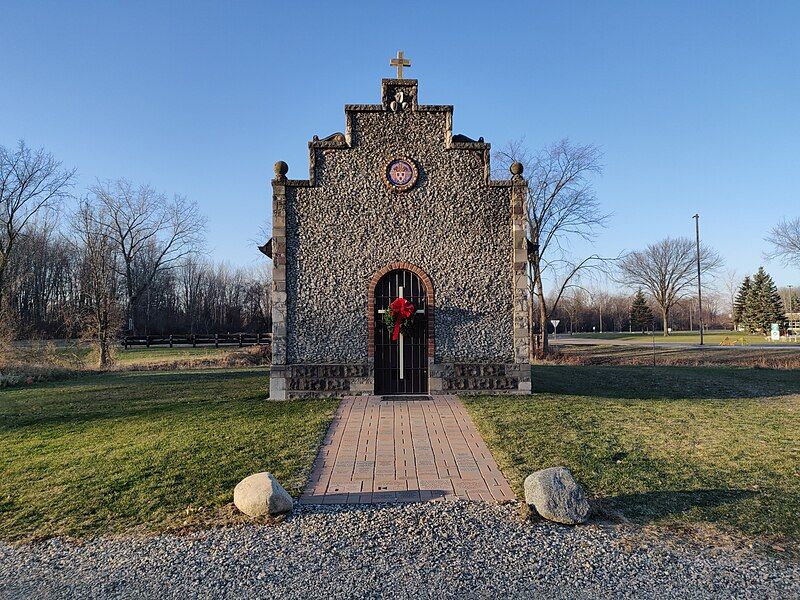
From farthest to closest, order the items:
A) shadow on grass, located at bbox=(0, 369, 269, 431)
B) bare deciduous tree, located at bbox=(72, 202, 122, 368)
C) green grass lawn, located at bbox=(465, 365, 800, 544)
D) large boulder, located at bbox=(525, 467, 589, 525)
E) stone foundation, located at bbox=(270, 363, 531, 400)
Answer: bare deciduous tree, located at bbox=(72, 202, 122, 368) < stone foundation, located at bbox=(270, 363, 531, 400) < shadow on grass, located at bbox=(0, 369, 269, 431) < green grass lawn, located at bbox=(465, 365, 800, 544) < large boulder, located at bbox=(525, 467, 589, 525)

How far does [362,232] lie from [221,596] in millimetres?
9060

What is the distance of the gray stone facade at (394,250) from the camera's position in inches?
453

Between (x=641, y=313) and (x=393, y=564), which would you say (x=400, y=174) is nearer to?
(x=393, y=564)

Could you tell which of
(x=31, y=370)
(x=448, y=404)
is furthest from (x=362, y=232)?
(x=31, y=370)

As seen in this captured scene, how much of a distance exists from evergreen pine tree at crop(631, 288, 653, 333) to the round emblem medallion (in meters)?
58.5

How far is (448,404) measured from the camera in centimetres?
1053

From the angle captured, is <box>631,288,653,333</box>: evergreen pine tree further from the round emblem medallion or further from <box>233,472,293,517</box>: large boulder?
<box>233,472,293,517</box>: large boulder

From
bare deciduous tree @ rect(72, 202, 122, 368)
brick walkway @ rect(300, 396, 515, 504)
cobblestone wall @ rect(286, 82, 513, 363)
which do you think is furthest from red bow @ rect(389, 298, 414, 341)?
bare deciduous tree @ rect(72, 202, 122, 368)

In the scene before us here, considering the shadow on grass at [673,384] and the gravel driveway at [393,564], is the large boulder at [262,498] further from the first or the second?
the shadow on grass at [673,384]

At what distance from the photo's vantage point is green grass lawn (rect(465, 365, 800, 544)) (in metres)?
4.87

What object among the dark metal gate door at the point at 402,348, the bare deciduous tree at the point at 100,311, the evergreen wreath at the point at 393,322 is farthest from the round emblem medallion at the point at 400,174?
the bare deciduous tree at the point at 100,311

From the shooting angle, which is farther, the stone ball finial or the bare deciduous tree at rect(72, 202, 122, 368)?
the bare deciduous tree at rect(72, 202, 122, 368)

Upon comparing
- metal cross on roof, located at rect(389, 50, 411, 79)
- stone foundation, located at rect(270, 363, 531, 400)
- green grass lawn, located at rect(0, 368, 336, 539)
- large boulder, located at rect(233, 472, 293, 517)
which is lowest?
green grass lawn, located at rect(0, 368, 336, 539)

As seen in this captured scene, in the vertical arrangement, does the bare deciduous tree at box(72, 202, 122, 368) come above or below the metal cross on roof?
below
